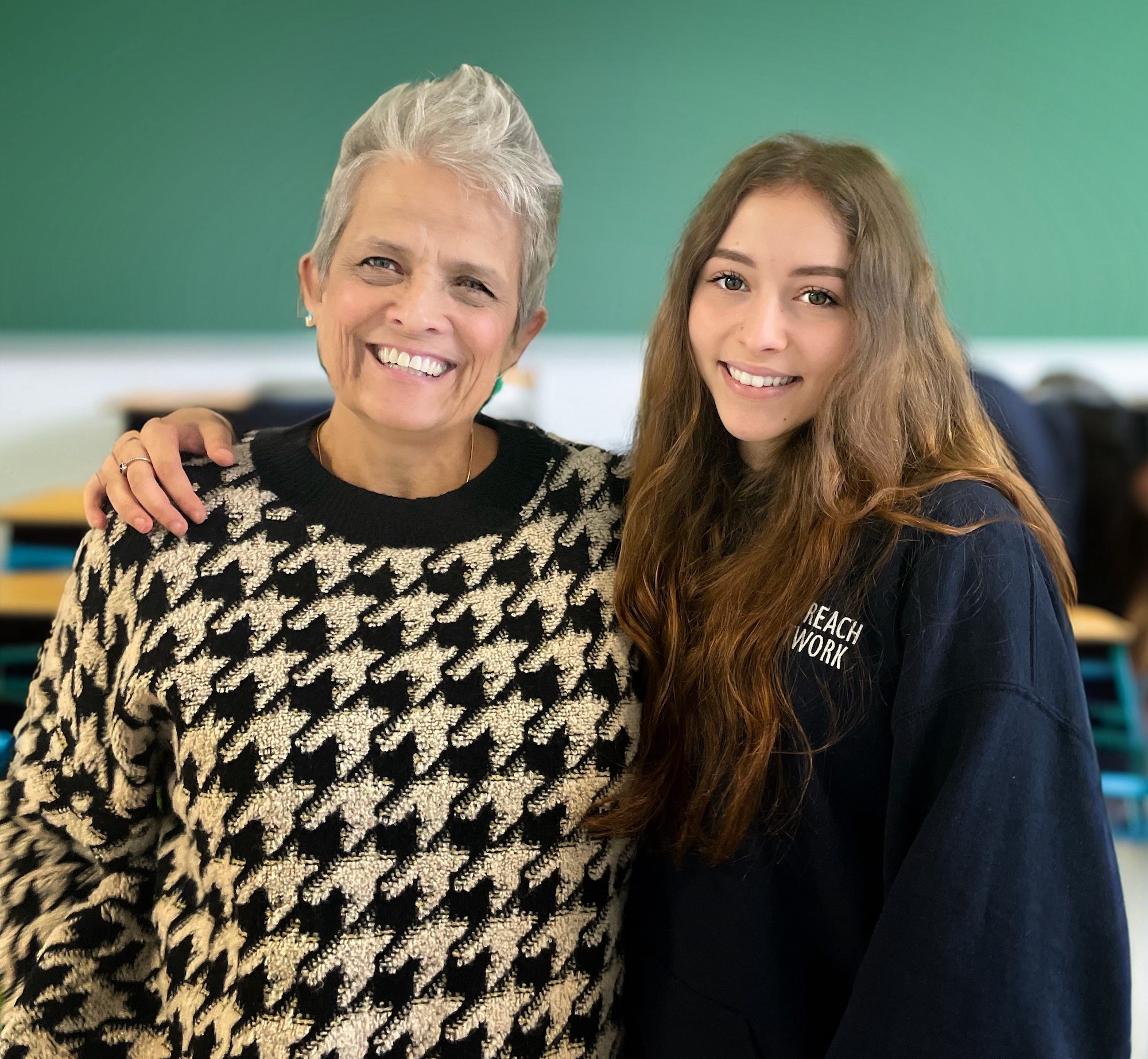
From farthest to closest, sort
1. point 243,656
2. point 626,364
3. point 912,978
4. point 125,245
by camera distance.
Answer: point 626,364 → point 125,245 → point 243,656 → point 912,978

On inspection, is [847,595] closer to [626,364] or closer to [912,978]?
[912,978]

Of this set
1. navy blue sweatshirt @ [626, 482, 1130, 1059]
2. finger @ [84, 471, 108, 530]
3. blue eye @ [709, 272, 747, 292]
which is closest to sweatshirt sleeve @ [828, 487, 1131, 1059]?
navy blue sweatshirt @ [626, 482, 1130, 1059]

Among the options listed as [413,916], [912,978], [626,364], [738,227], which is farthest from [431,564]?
[626,364]

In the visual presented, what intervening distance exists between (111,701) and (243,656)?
0.51ft

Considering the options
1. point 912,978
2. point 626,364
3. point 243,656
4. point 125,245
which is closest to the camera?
point 912,978

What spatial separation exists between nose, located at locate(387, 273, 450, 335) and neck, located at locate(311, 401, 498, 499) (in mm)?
121

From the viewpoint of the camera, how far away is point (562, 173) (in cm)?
272

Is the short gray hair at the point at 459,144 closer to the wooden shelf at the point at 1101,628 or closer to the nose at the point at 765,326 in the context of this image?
the nose at the point at 765,326

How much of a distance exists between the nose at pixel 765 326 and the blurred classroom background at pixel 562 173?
1285 mm

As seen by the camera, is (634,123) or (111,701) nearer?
(111,701)

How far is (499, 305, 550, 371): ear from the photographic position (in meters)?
1.18

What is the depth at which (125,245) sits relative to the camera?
8.34 ft

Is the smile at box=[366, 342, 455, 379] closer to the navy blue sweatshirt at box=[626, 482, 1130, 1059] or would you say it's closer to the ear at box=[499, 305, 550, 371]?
the ear at box=[499, 305, 550, 371]

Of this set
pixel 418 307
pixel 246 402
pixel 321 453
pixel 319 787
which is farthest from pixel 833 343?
pixel 246 402
